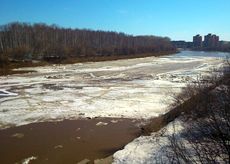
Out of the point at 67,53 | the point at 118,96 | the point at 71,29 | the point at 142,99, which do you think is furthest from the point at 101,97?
the point at 71,29

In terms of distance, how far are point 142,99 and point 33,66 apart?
3100 centimetres

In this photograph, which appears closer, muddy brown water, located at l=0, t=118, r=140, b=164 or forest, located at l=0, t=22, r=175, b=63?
muddy brown water, located at l=0, t=118, r=140, b=164

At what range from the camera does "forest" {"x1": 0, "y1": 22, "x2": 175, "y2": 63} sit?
58.9 metres

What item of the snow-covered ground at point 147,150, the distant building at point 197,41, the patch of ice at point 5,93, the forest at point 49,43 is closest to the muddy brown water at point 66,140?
the snow-covered ground at point 147,150

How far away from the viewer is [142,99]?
21.6 meters

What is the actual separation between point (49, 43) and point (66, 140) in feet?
220

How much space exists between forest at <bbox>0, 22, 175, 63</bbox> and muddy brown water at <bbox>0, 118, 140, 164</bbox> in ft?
111

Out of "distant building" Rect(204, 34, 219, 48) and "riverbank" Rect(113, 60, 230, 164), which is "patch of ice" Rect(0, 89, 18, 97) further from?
"distant building" Rect(204, 34, 219, 48)

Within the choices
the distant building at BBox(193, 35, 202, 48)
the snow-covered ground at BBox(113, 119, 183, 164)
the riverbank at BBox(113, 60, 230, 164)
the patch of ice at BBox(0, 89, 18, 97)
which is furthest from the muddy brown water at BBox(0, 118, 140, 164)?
the distant building at BBox(193, 35, 202, 48)

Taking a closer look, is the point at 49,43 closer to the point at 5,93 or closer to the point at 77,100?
the point at 5,93

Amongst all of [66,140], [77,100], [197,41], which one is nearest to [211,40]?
[197,41]

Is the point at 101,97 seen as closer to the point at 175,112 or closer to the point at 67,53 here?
the point at 175,112

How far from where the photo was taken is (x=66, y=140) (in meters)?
13.1

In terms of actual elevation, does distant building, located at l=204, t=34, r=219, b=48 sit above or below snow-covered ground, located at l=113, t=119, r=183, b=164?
above
